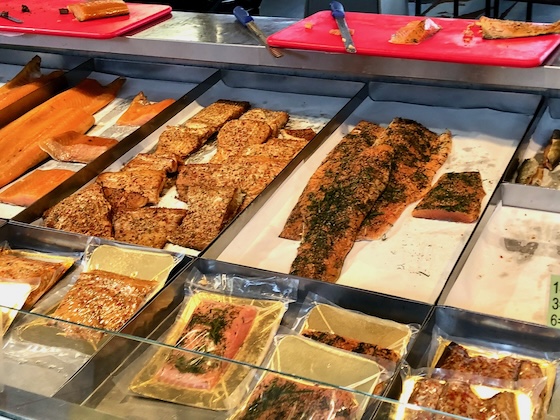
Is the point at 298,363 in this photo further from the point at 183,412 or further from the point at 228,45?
the point at 228,45

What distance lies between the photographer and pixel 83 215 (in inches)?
113

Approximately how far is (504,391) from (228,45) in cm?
206

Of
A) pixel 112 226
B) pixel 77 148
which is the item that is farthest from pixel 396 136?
pixel 77 148

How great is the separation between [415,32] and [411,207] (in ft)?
2.42

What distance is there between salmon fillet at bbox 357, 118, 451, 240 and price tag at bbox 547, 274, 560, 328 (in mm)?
680

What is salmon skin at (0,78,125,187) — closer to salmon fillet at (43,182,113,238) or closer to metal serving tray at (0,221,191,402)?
salmon fillet at (43,182,113,238)

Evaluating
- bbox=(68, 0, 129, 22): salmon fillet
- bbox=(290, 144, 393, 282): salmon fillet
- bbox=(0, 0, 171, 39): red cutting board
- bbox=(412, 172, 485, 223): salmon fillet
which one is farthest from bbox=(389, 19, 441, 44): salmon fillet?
bbox=(68, 0, 129, 22): salmon fillet

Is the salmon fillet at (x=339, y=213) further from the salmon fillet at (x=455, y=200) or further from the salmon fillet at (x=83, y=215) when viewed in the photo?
the salmon fillet at (x=83, y=215)

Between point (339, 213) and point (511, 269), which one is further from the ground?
point (339, 213)

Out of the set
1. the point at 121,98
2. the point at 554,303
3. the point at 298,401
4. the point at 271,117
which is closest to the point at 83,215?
the point at 271,117

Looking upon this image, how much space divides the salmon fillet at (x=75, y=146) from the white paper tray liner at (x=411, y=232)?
1.03m

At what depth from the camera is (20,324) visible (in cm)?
177

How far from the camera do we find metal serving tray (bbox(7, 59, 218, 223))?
3236mm

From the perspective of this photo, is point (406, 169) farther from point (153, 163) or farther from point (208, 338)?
point (208, 338)
